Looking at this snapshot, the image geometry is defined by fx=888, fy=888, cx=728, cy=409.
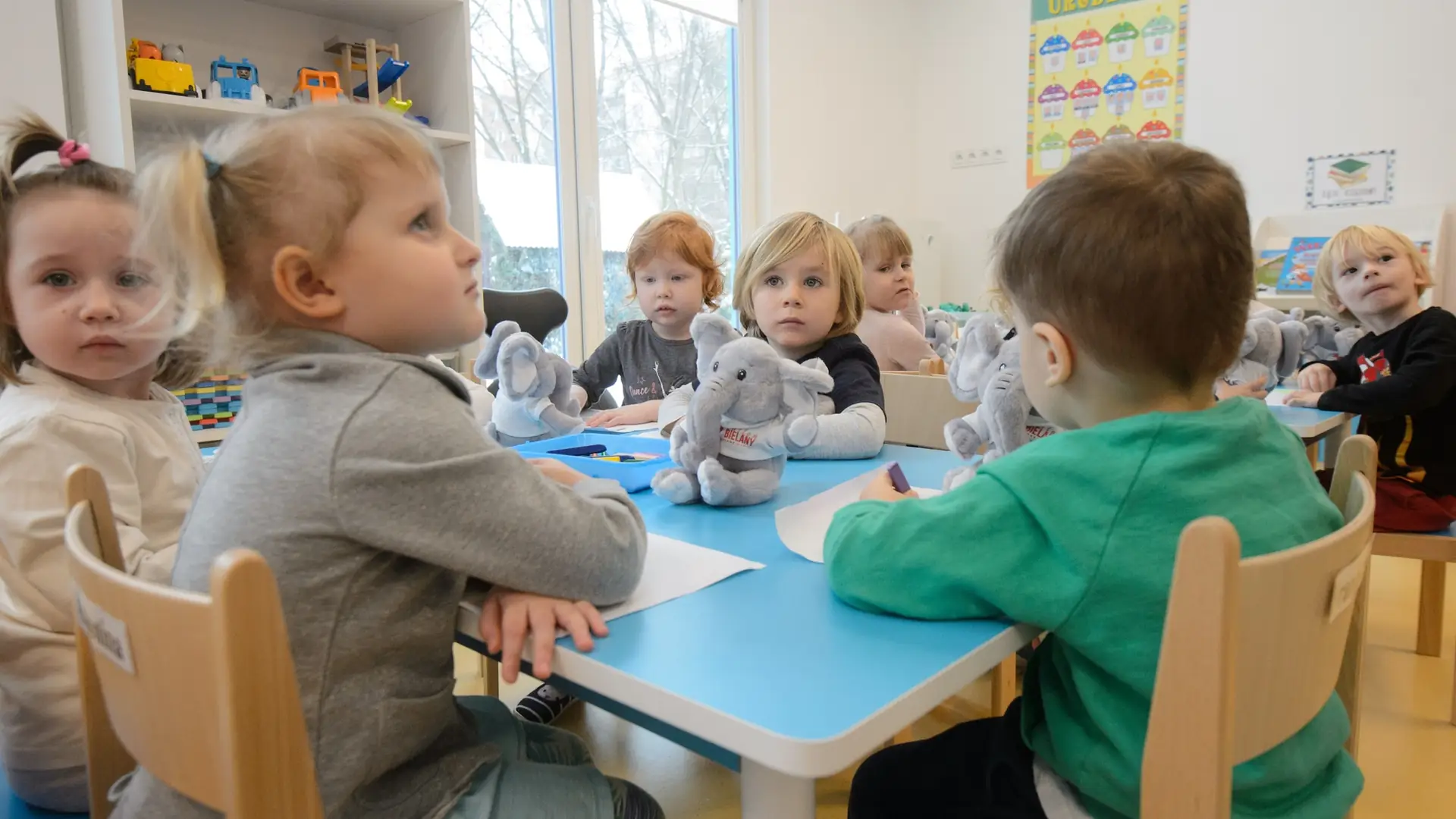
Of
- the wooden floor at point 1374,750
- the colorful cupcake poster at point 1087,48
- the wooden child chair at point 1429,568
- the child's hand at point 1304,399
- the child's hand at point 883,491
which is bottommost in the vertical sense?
the wooden floor at point 1374,750

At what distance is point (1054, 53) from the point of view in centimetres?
424

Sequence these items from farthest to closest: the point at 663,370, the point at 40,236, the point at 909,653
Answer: the point at 663,370, the point at 40,236, the point at 909,653

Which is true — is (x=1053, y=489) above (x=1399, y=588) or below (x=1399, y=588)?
above

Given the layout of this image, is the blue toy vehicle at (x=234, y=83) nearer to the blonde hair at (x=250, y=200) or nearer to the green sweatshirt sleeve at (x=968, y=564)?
the blonde hair at (x=250, y=200)

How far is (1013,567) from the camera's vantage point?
64cm

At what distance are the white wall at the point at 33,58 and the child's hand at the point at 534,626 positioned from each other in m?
1.70

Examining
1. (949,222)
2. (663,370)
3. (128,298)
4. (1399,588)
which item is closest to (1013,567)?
(128,298)

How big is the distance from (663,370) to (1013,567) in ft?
4.88

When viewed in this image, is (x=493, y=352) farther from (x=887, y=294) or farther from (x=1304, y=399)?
(x=1304, y=399)

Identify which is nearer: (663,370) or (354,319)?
(354,319)

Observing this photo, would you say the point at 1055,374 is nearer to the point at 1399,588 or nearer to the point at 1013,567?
the point at 1013,567

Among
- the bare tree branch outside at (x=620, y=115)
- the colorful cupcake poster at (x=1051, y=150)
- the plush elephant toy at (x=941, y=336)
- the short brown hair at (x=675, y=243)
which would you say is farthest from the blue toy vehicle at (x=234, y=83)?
the colorful cupcake poster at (x=1051, y=150)

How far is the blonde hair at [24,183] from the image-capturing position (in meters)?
0.98

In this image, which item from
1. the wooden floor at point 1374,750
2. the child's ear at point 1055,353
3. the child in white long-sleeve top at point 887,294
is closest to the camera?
the child's ear at point 1055,353
